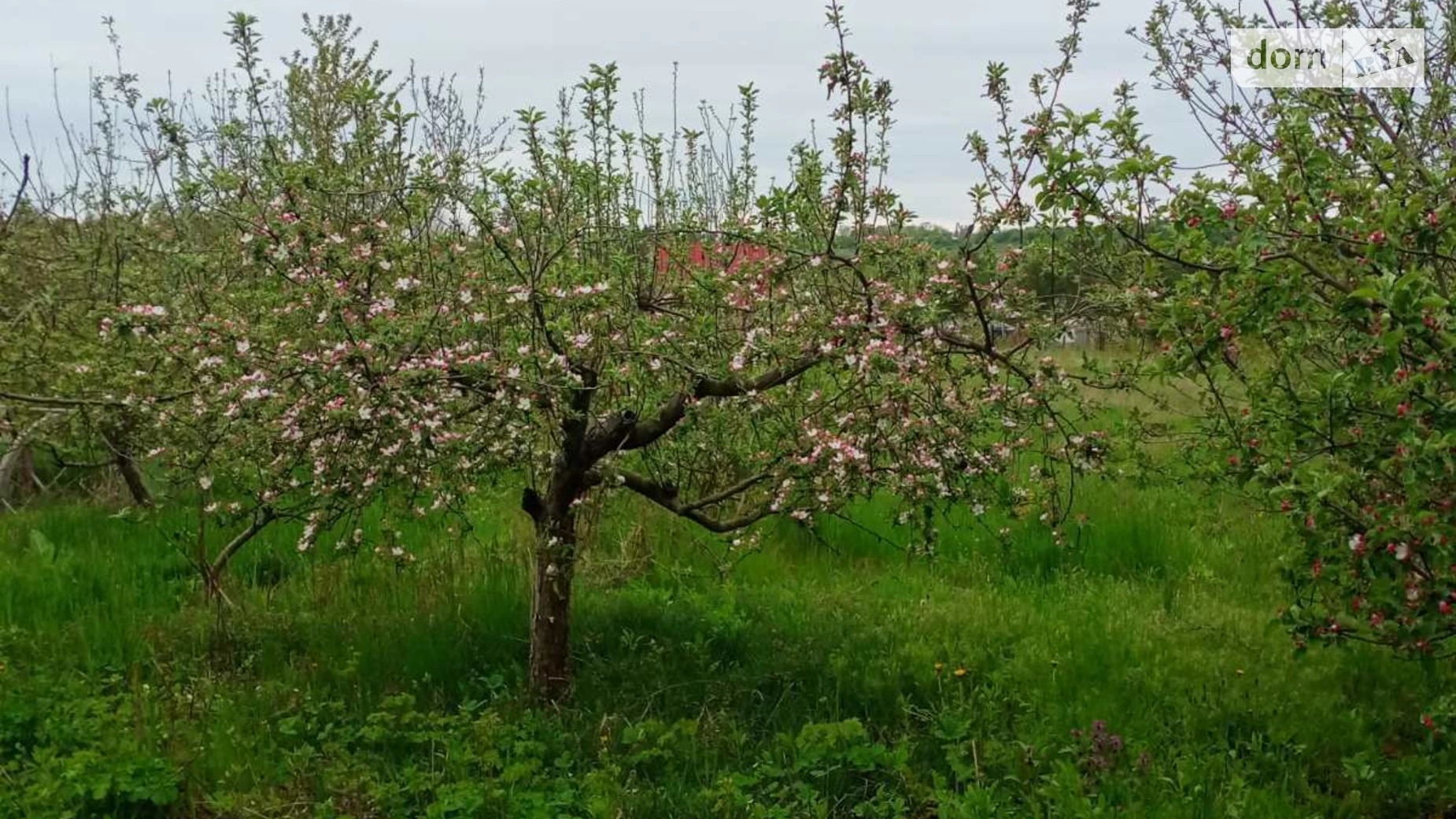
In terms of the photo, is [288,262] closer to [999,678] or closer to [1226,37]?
[999,678]

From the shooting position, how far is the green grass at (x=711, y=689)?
12.0 feet

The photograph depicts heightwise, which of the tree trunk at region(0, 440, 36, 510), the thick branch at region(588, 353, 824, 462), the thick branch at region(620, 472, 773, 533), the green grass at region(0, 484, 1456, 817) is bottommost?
the green grass at region(0, 484, 1456, 817)

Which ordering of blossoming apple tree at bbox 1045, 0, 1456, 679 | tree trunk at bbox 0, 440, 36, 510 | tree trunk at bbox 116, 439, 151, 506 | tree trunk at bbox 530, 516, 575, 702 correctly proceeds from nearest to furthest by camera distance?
blossoming apple tree at bbox 1045, 0, 1456, 679
tree trunk at bbox 530, 516, 575, 702
tree trunk at bbox 116, 439, 151, 506
tree trunk at bbox 0, 440, 36, 510

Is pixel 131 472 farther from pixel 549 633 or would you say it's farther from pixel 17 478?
pixel 549 633

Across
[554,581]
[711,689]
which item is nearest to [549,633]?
[554,581]

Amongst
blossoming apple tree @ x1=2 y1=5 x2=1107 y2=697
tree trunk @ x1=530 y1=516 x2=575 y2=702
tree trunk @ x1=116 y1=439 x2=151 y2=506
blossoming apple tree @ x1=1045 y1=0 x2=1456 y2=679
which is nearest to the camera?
blossoming apple tree @ x1=1045 y1=0 x2=1456 y2=679

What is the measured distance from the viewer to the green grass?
3646mm

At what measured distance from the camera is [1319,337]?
3.29m

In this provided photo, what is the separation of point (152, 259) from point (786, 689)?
4.47 meters

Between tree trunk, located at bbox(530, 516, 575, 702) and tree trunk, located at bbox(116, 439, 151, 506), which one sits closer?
tree trunk, located at bbox(530, 516, 575, 702)

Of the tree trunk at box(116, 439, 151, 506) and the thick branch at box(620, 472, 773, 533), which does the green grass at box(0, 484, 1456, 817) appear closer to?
the thick branch at box(620, 472, 773, 533)

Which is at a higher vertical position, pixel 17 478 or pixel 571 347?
pixel 571 347

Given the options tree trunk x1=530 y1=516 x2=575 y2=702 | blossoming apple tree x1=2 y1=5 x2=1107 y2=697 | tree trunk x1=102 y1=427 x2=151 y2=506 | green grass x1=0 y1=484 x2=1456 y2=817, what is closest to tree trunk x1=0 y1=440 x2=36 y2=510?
tree trunk x1=102 y1=427 x2=151 y2=506

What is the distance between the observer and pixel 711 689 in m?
4.42
